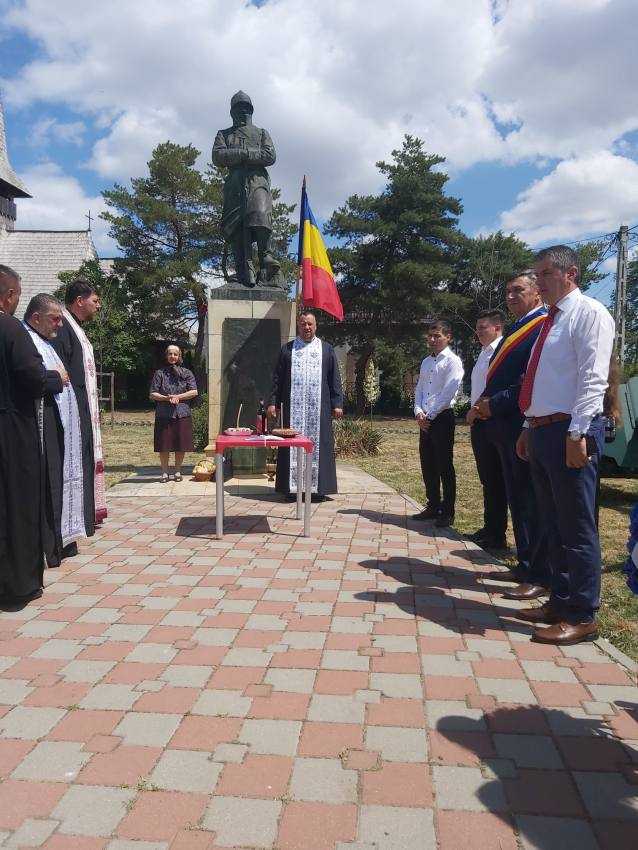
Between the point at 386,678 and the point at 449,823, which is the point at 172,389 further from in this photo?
the point at 449,823

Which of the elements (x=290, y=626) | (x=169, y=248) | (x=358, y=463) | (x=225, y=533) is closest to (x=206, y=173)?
(x=169, y=248)

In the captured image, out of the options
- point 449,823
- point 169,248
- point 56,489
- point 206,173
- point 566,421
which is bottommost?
point 449,823

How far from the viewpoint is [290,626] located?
11.3 ft

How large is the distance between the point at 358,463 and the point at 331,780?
9.15 metres

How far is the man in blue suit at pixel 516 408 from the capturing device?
13.7 feet

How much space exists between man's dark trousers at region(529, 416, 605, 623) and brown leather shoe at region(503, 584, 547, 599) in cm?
56

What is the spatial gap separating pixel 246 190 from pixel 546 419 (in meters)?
6.34

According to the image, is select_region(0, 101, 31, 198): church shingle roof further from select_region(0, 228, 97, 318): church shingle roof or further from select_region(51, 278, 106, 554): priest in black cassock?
select_region(51, 278, 106, 554): priest in black cassock

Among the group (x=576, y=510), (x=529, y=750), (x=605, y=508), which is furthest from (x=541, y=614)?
(x=605, y=508)

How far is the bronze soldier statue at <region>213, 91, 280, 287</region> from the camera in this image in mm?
8273

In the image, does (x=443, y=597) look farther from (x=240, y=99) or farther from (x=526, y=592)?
(x=240, y=99)

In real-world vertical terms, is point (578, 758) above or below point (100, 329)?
below

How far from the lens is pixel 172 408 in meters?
7.79

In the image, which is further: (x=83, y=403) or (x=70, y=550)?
(x=83, y=403)
